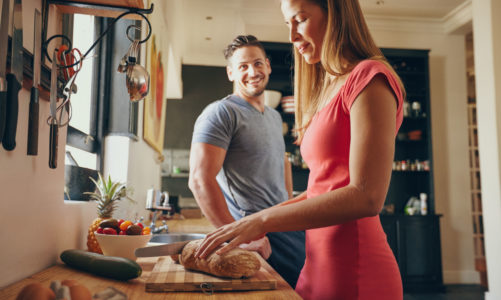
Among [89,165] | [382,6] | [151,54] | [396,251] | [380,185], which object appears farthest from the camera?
[382,6]

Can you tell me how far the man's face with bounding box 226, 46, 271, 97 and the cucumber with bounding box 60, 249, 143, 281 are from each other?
3.94 feet

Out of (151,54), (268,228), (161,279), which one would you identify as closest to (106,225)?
(161,279)

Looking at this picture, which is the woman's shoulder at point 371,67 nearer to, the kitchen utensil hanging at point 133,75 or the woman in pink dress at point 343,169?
the woman in pink dress at point 343,169

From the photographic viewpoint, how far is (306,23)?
1067mm

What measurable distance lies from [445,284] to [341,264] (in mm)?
4721

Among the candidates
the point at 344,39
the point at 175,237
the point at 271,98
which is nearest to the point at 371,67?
the point at 344,39

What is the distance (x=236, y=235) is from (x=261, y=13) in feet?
14.9

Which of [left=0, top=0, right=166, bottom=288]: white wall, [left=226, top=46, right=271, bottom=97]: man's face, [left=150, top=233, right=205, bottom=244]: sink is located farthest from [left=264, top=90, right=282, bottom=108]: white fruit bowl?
[left=0, top=0, right=166, bottom=288]: white wall

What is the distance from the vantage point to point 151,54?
2.68 metres

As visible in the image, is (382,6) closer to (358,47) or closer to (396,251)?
(396,251)

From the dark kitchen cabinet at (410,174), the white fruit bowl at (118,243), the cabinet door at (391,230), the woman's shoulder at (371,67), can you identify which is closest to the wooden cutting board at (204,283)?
the white fruit bowl at (118,243)

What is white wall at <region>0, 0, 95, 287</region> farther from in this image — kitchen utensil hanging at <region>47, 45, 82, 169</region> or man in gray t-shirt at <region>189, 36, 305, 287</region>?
man in gray t-shirt at <region>189, 36, 305, 287</region>

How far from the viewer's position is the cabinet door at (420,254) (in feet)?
14.8

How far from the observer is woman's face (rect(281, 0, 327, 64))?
1058 millimetres
